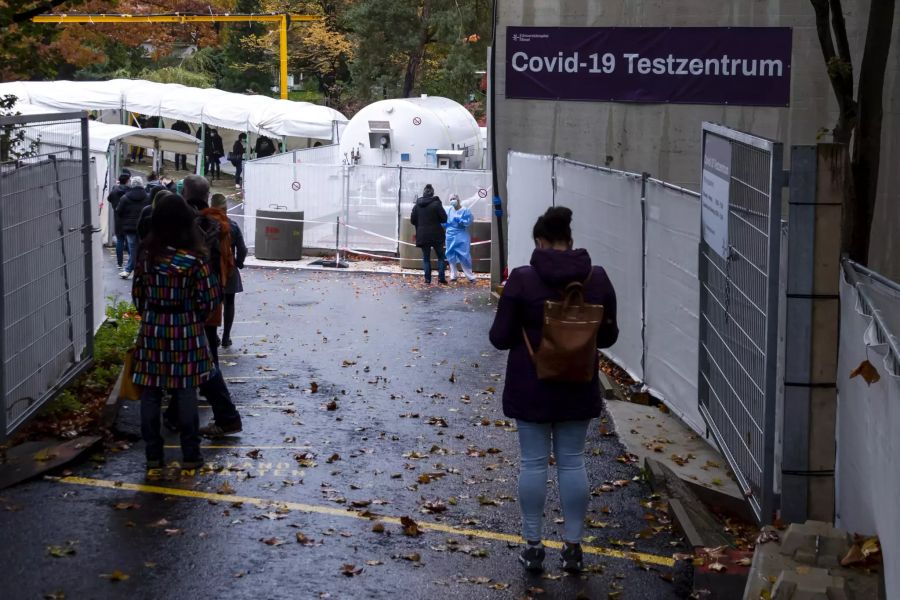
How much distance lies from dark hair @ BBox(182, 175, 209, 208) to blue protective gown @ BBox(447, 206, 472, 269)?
1342cm

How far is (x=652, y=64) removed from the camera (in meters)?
19.0

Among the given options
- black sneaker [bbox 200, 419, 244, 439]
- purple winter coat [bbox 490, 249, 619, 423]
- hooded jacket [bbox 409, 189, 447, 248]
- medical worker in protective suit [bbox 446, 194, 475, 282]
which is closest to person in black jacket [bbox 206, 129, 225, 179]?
medical worker in protective suit [bbox 446, 194, 475, 282]

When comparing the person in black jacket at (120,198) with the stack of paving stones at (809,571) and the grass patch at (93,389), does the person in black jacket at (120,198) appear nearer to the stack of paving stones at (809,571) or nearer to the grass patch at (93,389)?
the grass patch at (93,389)

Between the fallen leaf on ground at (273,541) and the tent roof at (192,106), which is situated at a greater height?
the tent roof at (192,106)

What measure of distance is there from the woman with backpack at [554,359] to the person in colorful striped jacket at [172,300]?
2.40 m

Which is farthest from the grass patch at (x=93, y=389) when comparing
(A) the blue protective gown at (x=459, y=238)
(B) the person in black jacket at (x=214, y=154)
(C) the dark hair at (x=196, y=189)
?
(B) the person in black jacket at (x=214, y=154)

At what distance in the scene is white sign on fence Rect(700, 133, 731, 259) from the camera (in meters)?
7.41

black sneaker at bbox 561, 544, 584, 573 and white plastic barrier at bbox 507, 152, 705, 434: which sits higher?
white plastic barrier at bbox 507, 152, 705, 434

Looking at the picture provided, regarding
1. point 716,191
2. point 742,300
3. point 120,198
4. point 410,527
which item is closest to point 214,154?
point 120,198

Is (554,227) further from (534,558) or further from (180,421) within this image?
(180,421)

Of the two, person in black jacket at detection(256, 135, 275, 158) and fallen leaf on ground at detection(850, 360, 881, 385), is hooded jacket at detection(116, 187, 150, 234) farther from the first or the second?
person in black jacket at detection(256, 135, 275, 158)

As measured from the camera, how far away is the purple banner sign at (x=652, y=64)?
731 inches

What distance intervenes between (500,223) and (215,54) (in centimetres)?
4748

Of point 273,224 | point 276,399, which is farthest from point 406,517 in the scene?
point 273,224
